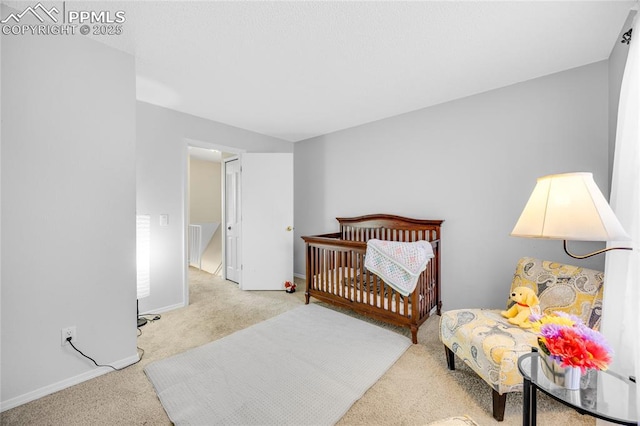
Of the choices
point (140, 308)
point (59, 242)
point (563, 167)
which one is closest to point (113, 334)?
point (59, 242)

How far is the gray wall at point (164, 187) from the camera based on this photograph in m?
2.74

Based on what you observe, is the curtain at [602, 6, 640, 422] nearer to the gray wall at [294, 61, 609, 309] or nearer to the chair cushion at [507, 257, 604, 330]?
the chair cushion at [507, 257, 604, 330]

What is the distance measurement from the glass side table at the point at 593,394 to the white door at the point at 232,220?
3.48 m

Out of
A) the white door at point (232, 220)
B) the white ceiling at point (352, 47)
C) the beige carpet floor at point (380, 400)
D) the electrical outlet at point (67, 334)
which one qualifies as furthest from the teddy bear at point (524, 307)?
the white door at point (232, 220)

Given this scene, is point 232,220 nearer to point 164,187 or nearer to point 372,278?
point 164,187

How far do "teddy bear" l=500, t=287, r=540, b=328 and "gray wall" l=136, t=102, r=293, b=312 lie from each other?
3.18 metres

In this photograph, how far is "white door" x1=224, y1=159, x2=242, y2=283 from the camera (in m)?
3.93

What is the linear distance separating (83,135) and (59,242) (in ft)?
2.31

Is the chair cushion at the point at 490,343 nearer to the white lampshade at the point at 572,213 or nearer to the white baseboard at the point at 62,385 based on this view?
the white lampshade at the point at 572,213

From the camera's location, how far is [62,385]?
1609 mm

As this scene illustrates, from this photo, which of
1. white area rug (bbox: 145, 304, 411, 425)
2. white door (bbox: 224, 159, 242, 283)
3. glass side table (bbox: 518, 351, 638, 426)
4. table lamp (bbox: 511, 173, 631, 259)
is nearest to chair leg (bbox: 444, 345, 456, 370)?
white area rug (bbox: 145, 304, 411, 425)

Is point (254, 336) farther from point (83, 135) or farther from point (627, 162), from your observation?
point (627, 162)

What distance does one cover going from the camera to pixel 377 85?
2377 millimetres

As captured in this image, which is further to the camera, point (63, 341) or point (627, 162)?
point (63, 341)
